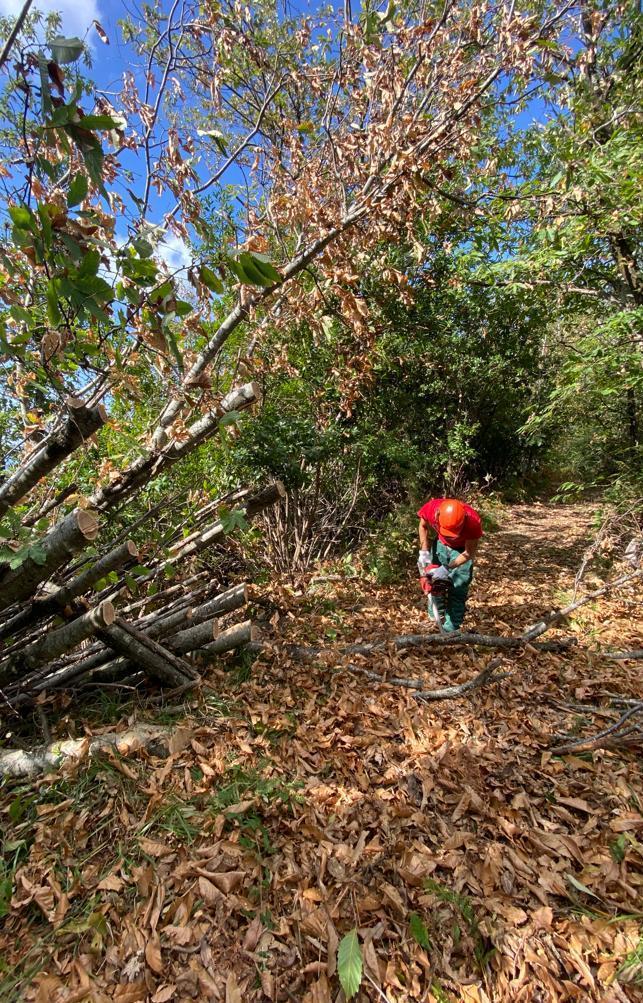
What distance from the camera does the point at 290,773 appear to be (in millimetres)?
2387

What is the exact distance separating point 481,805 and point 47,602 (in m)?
2.33

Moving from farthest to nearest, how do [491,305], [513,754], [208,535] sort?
[491,305] < [208,535] < [513,754]

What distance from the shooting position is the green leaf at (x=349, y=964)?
4.90 feet

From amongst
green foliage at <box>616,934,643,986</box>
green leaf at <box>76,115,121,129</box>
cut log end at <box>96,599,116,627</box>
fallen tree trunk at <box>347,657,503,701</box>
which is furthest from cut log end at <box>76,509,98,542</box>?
green foliage at <box>616,934,643,986</box>

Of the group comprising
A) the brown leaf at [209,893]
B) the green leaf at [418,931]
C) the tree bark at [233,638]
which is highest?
the tree bark at [233,638]

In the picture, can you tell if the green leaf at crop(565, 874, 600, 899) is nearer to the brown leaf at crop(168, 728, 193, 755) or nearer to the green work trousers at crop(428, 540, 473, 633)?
the brown leaf at crop(168, 728, 193, 755)

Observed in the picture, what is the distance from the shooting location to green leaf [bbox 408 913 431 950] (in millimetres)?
1670

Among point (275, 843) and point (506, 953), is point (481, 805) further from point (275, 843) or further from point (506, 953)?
point (275, 843)

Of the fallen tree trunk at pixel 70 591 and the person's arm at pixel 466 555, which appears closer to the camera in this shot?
the fallen tree trunk at pixel 70 591

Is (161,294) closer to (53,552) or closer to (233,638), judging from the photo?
(53,552)

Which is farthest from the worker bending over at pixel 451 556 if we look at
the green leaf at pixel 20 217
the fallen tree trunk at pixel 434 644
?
the green leaf at pixel 20 217

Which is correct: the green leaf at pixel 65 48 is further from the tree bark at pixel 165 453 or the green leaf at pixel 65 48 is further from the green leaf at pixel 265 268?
the tree bark at pixel 165 453

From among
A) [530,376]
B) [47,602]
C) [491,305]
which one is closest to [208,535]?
[47,602]

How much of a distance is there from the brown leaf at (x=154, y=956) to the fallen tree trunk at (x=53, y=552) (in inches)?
54.5
